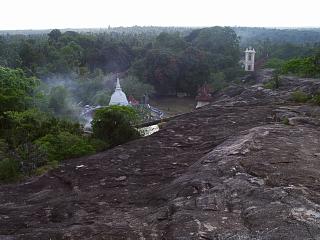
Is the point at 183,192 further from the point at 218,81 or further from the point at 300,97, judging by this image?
the point at 218,81

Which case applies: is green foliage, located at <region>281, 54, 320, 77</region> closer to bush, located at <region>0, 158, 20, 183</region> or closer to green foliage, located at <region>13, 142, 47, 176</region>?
green foliage, located at <region>13, 142, 47, 176</region>

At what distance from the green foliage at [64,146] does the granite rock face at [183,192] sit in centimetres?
280

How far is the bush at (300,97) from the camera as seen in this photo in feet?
71.4

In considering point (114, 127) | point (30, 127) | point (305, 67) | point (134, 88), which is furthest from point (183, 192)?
point (134, 88)

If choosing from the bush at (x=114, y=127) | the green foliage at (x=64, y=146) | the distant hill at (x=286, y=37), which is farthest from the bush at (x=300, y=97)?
the distant hill at (x=286, y=37)

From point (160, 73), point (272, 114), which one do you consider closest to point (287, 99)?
point (272, 114)

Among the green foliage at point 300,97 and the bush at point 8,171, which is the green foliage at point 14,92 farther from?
the green foliage at point 300,97

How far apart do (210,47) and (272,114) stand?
4071 cm

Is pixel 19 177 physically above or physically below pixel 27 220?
below

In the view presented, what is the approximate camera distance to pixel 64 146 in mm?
17484

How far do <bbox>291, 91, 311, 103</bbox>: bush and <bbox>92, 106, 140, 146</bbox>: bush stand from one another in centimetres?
810

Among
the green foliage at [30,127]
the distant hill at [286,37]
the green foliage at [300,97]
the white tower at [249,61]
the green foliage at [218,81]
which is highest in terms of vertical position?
the green foliage at [300,97]

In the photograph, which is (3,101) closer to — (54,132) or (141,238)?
(54,132)

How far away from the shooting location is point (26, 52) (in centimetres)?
4975
